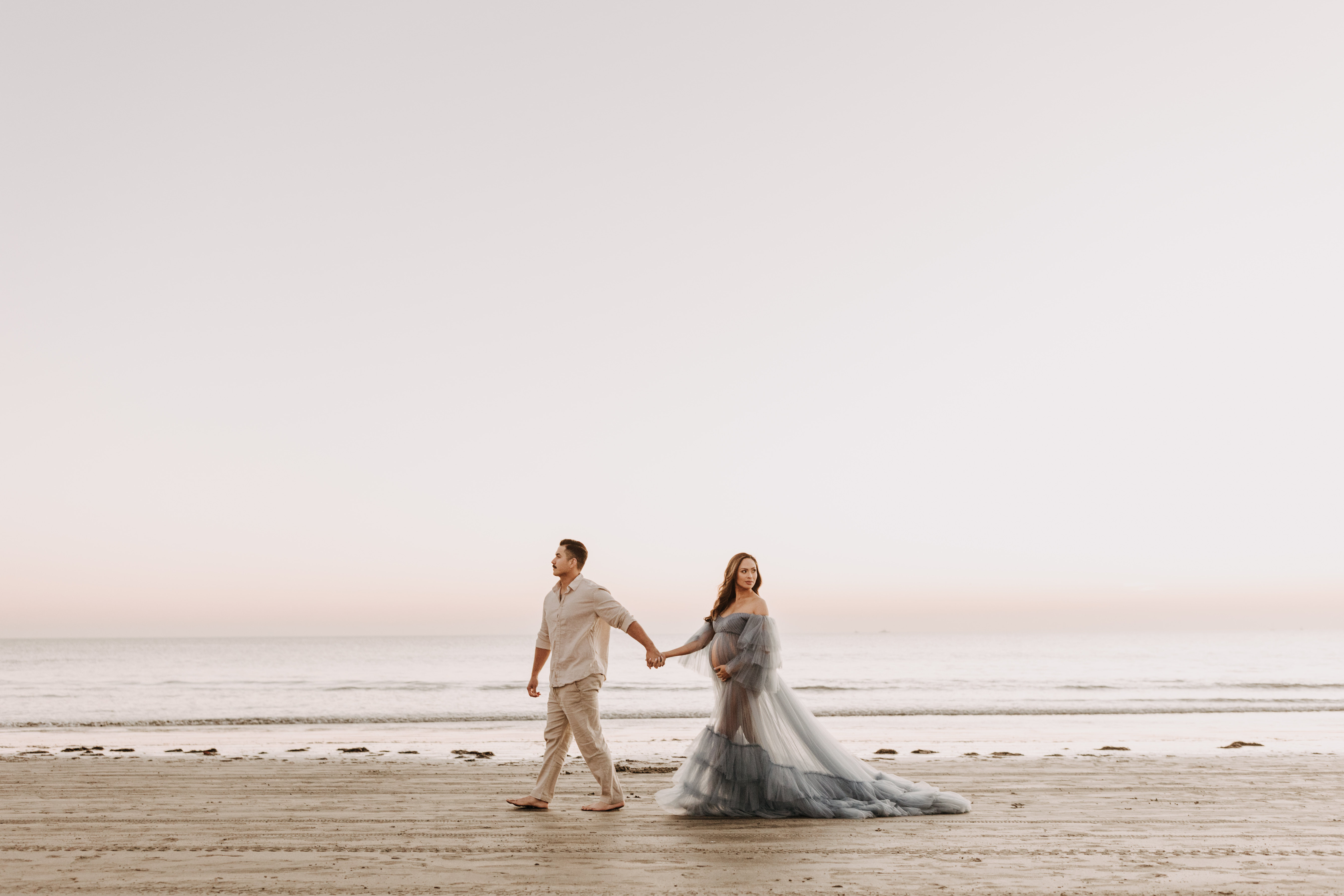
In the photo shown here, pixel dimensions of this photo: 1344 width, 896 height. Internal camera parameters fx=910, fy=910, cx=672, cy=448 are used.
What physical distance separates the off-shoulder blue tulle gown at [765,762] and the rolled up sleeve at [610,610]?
1.87 feet

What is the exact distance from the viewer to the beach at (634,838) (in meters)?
4.49

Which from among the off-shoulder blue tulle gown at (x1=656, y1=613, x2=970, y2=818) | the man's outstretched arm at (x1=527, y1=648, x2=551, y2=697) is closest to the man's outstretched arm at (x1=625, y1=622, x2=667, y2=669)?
the off-shoulder blue tulle gown at (x1=656, y1=613, x2=970, y2=818)

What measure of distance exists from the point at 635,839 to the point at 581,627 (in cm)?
164

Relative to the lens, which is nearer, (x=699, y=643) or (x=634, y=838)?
(x=634, y=838)

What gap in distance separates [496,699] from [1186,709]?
54.0ft

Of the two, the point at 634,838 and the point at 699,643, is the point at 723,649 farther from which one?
the point at 634,838

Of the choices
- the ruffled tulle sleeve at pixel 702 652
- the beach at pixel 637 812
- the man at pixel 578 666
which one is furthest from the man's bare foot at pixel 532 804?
the ruffled tulle sleeve at pixel 702 652

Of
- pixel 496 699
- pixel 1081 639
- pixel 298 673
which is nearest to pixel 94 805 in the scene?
pixel 496 699

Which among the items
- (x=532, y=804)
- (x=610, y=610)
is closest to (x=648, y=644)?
(x=610, y=610)

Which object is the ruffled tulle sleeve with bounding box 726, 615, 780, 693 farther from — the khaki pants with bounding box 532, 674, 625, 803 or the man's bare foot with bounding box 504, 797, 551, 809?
the man's bare foot with bounding box 504, 797, 551, 809

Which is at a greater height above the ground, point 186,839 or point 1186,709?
point 186,839

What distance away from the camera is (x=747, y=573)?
A: 22.0 ft

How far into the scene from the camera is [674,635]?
113000mm

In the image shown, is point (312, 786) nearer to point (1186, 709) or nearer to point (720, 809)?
point (720, 809)
